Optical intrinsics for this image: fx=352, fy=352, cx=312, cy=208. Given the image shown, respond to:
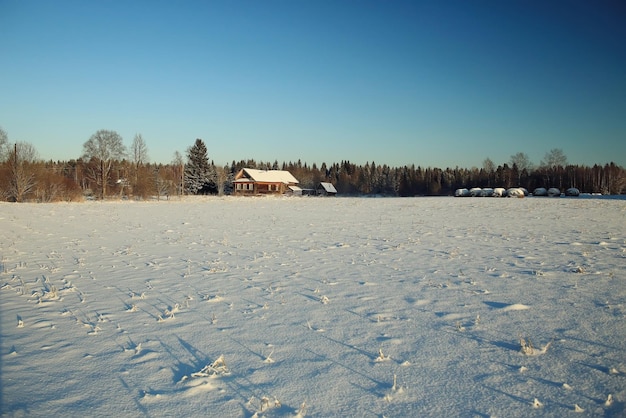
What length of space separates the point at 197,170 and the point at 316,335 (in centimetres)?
7864

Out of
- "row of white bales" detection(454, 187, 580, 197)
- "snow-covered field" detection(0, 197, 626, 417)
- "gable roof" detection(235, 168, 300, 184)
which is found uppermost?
"gable roof" detection(235, 168, 300, 184)

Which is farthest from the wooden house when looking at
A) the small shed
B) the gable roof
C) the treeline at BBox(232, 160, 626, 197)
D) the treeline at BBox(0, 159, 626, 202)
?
the treeline at BBox(232, 160, 626, 197)

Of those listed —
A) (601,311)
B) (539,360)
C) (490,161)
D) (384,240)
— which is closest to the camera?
(539,360)

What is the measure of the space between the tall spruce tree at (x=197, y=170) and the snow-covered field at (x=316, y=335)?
229 feet

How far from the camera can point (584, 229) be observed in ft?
54.7

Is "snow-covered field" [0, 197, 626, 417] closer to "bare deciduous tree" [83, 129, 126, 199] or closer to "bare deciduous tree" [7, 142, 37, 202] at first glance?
"bare deciduous tree" [7, 142, 37, 202]

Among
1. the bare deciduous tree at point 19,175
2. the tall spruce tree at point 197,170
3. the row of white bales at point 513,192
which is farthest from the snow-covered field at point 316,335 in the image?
the tall spruce tree at point 197,170

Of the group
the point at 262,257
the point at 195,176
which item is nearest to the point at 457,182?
the point at 195,176

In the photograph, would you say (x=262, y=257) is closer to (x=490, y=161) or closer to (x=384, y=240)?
A: (x=384, y=240)

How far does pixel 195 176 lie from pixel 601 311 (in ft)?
260

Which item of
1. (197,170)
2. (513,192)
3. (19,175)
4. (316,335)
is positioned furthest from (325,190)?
(316,335)

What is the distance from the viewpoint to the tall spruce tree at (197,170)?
7838 centimetres

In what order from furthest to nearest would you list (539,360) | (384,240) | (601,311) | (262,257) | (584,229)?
(584,229) < (384,240) < (262,257) < (601,311) < (539,360)

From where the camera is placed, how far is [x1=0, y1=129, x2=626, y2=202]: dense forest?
4416 cm
